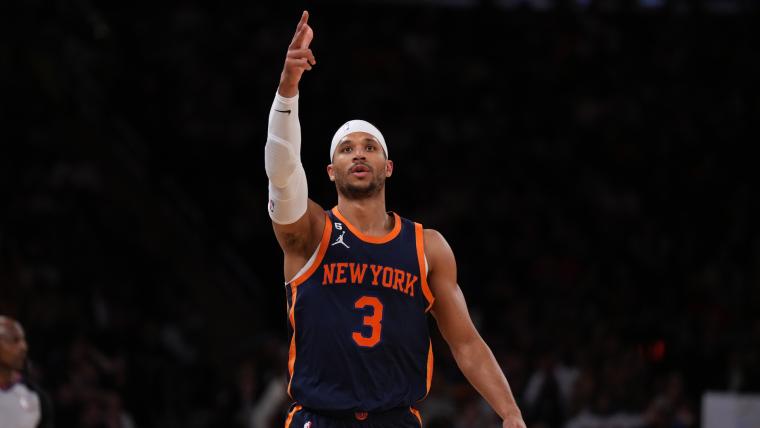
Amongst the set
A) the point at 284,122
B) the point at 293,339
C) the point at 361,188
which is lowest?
the point at 293,339

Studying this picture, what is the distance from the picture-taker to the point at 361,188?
586 centimetres

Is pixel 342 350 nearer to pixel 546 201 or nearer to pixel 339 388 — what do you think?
pixel 339 388

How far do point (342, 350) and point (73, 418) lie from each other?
287 inches

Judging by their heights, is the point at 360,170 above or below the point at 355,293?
above

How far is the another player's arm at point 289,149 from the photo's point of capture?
17.5 feet

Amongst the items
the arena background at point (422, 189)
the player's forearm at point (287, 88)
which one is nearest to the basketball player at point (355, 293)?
the player's forearm at point (287, 88)

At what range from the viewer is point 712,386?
43.1 feet

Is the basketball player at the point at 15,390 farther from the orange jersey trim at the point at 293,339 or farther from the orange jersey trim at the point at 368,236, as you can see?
the orange jersey trim at the point at 368,236

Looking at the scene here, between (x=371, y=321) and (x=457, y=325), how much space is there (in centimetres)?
58

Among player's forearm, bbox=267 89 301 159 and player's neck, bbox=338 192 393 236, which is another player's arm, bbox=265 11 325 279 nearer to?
player's forearm, bbox=267 89 301 159

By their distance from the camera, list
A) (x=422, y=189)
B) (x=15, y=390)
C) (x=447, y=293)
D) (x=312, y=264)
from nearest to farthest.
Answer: (x=312, y=264) < (x=447, y=293) < (x=15, y=390) < (x=422, y=189)

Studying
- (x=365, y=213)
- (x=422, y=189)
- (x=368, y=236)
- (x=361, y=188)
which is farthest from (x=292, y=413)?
(x=422, y=189)

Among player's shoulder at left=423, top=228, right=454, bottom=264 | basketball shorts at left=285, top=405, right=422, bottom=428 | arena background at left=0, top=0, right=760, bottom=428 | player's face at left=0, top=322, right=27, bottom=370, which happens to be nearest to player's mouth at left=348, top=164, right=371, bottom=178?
player's shoulder at left=423, top=228, right=454, bottom=264

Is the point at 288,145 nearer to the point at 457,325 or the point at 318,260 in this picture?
the point at 318,260
